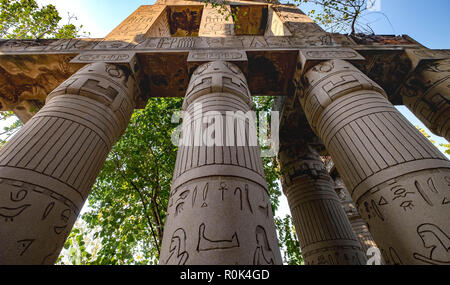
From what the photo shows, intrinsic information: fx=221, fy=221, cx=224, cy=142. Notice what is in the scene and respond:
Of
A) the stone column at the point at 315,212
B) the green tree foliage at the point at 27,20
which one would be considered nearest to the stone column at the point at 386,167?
the stone column at the point at 315,212

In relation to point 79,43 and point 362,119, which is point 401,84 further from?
point 79,43

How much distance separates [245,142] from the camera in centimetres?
313

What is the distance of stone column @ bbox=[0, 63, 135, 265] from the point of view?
2.39 meters

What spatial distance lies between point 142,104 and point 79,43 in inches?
84.4

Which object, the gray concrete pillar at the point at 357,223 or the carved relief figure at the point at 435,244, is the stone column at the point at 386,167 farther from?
the gray concrete pillar at the point at 357,223

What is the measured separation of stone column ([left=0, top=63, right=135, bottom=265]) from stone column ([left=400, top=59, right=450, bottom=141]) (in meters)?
6.12

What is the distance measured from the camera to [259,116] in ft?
32.1

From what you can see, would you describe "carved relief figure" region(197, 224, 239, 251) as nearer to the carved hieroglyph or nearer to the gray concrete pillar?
the carved hieroglyph

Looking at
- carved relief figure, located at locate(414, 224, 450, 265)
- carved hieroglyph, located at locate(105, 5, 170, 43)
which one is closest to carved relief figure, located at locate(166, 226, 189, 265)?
carved relief figure, located at locate(414, 224, 450, 265)

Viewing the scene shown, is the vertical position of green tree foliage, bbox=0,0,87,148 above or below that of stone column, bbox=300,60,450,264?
above

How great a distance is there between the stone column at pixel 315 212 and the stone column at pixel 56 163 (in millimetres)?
5000

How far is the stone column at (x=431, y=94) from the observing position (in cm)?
425

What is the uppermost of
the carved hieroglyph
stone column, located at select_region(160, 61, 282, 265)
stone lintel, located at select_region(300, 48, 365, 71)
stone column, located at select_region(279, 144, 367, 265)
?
the carved hieroglyph

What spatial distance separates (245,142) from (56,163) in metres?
2.56
